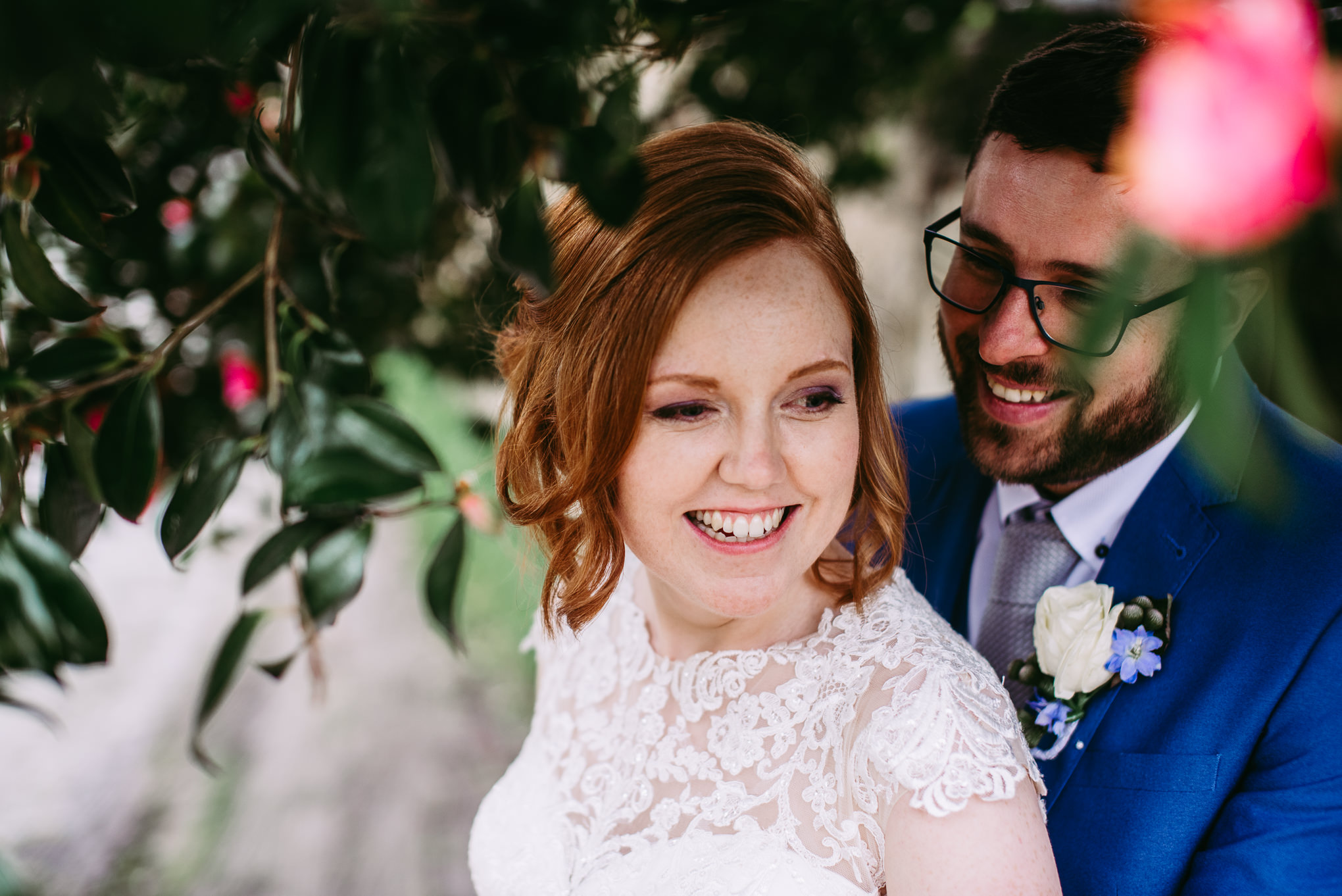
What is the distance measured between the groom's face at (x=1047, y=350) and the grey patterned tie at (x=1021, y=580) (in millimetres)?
107

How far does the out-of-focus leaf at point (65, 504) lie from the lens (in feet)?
2.80

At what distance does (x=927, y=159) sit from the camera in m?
4.65

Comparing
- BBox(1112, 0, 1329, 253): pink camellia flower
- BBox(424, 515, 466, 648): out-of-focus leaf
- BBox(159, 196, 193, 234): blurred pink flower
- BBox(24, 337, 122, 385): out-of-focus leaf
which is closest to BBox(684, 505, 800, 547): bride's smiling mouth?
BBox(424, 515, 466, 648): out-of-focus leaf

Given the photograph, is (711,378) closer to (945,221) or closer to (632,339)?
(632,339)

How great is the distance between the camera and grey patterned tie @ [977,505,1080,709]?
1.78 metres

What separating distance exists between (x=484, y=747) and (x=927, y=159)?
13.2ft

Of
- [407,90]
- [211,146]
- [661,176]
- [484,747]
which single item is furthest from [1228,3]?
[484,747]

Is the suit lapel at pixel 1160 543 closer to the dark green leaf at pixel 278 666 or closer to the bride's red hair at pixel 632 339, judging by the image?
the bride's red hair at pixel 632 339

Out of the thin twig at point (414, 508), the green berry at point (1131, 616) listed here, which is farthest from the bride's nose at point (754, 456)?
the green berry at point (1131, 616)

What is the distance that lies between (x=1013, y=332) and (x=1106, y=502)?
1.48 feet

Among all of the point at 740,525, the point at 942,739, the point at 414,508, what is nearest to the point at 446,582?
the point at 414,508

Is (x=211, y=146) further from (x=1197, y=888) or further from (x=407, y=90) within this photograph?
(x=1197, y=888)

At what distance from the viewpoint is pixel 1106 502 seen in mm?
1742

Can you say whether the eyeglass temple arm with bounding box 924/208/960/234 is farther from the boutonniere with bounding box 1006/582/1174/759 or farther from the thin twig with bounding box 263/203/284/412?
the thin twig with bounding box 263/203/284/412
